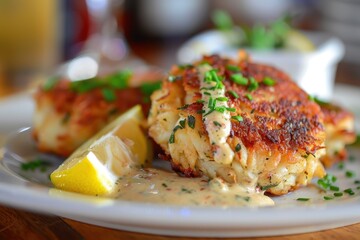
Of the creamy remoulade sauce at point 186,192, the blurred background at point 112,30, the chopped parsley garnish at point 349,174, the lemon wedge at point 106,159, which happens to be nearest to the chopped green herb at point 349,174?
the chopped parsley garnish at point 349,174

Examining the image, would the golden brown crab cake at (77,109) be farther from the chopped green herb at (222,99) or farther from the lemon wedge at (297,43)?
the lemon wedge at (297,43)

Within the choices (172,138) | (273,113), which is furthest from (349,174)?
(172,138)

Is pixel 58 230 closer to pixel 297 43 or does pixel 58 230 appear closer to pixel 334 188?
pixel 334 188

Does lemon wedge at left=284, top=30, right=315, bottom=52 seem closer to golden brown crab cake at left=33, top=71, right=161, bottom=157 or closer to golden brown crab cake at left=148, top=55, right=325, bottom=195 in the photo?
golden brown crab cake at left=33, top=71, right=161, bottom=157

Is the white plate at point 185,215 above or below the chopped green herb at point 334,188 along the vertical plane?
above

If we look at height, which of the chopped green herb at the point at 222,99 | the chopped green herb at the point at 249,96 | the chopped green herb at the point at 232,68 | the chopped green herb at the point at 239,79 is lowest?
the chopped green herb at the point at 249,96

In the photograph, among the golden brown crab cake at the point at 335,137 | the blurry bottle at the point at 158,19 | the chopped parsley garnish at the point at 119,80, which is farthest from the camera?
the blurry bottle at the point at 158,19
